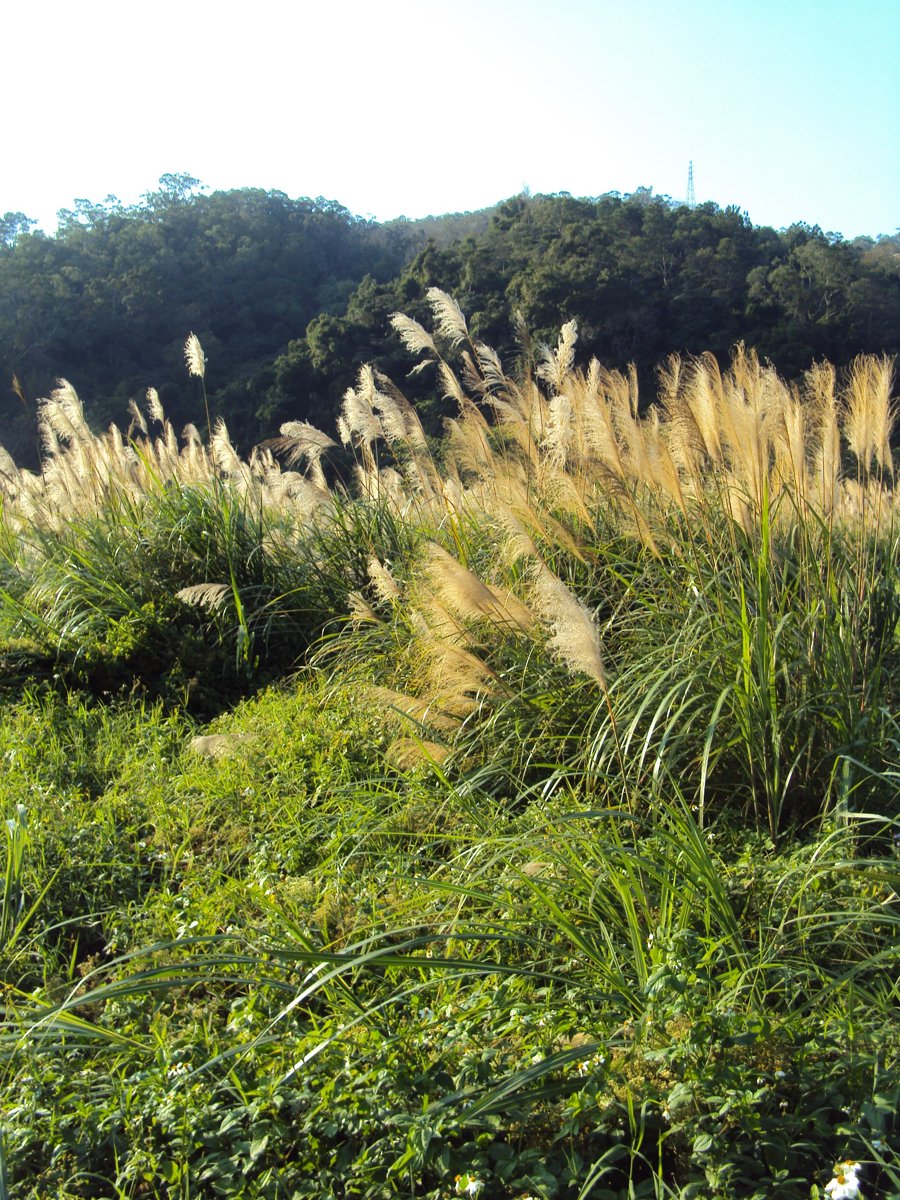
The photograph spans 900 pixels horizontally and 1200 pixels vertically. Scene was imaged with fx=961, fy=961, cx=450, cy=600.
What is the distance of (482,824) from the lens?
126 inches

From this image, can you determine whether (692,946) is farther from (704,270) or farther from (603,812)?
(704,270)

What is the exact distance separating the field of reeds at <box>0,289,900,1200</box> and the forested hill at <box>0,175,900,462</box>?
653cm

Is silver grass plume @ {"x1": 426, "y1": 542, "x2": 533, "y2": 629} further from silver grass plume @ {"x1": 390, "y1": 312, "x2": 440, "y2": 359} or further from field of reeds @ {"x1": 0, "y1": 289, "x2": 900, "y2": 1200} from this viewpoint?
silver grass plume @ {"x1": 390, "y1": 312, "x2": 440, "y2": 359}

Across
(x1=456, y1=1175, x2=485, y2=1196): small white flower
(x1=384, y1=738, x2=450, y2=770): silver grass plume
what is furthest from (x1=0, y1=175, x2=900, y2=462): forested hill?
(x1=456, y1=1175, x2=485, y2=1196): small white flower

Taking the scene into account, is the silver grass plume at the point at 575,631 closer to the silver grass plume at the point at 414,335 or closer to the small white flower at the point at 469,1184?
the small white flower at the point at 469,1184

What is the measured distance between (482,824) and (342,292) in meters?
22.7

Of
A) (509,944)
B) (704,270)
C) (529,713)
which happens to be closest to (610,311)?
(704,270)

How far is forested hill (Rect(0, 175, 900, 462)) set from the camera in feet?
53.5

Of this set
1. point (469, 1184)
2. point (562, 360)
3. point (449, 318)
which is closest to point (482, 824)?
point (469, 1184)

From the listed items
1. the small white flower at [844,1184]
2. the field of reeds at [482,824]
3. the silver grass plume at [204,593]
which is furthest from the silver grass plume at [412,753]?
the small white flower at [844,1184]

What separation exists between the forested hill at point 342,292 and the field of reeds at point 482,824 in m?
6.53

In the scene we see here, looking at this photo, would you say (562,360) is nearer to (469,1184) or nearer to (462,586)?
(462,586)

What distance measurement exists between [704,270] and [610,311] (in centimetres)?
282

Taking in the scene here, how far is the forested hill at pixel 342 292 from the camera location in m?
16.3
